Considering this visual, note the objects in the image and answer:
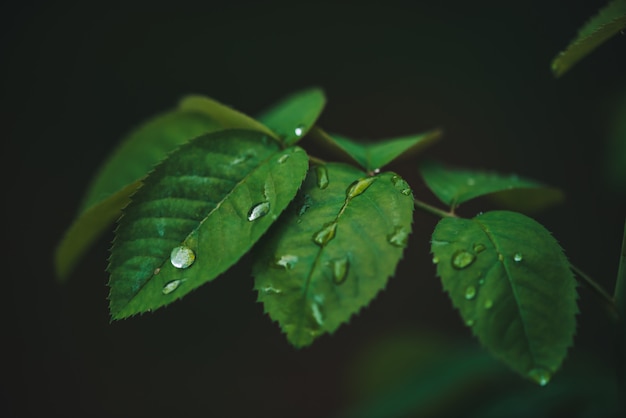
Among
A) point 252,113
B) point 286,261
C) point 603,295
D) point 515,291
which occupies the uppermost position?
point 286,261

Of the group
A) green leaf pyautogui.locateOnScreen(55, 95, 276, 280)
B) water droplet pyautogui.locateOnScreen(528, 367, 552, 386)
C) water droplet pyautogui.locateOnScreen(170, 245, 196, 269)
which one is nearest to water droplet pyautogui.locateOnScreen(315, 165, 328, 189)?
green leaf pyautogui.locateOnScreen(55, 95, 276, 280)

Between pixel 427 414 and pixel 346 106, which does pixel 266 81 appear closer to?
pixel 346 106

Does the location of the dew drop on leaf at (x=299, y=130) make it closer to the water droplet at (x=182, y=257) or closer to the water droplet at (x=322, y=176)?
the water droplet at (x=322, y=176)

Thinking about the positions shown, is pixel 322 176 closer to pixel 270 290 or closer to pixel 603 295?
pixel 270 290

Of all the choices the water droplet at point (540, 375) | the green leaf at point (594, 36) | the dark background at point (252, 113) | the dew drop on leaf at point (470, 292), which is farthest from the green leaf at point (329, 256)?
the dark background at point (252, 113)

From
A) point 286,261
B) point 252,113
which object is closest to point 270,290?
point 286,261

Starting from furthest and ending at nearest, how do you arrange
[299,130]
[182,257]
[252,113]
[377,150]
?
[252,113] → [377,150] → [299,130] → [182,257]
